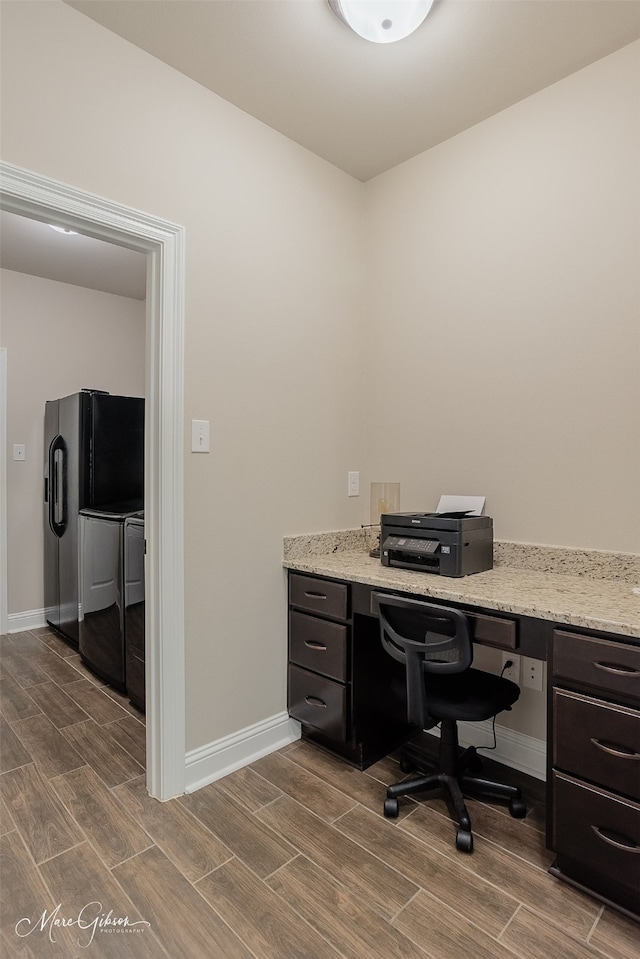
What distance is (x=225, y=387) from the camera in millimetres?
2189

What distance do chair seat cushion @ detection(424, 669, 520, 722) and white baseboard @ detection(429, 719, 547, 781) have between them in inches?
18.1

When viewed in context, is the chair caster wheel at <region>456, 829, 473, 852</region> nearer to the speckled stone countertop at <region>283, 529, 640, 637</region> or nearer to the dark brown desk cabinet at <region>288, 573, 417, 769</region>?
the dark brown desk cabinet at <region>288, 573, 417, 769</region>

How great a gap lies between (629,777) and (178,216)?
7.84 feet

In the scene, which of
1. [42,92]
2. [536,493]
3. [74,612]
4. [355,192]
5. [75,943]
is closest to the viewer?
[75,943]

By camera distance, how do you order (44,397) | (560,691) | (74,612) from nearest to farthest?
(560,691), (74,612), (44,397)

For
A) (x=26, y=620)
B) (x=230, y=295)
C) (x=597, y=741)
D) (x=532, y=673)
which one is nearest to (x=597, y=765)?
(x=597, y=741)

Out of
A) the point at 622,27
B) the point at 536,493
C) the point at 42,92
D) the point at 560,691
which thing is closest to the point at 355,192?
the point at 622,27

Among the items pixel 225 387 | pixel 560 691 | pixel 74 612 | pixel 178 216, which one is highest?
pixel 178 216

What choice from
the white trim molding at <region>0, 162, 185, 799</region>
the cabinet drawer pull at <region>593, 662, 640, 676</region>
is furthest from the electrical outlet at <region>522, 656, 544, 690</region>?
the white trim molding at <region>0, 162, 185, 799</region>

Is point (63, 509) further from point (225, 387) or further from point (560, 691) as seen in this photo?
point (560, 691)

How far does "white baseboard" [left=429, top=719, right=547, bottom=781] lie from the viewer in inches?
83.4

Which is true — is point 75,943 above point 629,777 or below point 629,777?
below

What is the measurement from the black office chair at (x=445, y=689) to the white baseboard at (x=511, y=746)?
0.93 feet

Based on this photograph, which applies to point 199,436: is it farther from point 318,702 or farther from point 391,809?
point 391,809
